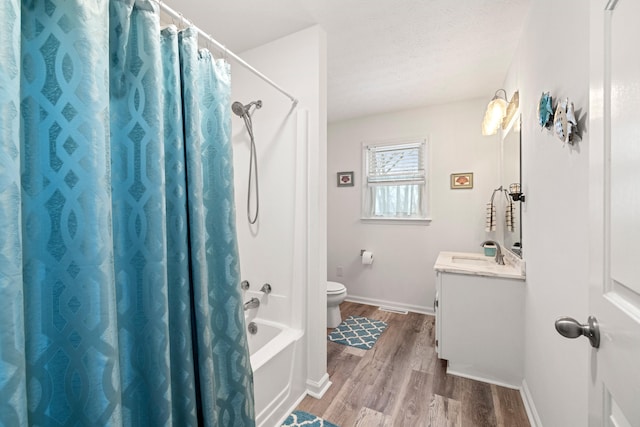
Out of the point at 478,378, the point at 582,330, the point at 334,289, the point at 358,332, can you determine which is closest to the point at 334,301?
the point at 334,289

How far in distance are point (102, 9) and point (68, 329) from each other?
0.79 metres

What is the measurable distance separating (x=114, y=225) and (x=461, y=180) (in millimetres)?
3013

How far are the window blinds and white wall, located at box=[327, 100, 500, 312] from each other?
116mm

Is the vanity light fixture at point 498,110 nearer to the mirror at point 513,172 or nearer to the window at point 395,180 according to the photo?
the mirror at point 513,172

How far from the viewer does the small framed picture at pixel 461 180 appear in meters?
2.83

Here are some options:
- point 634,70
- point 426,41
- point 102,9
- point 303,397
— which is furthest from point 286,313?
point 426,41

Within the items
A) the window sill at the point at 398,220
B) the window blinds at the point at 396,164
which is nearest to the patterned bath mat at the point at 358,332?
the window sill at the point at 398,220

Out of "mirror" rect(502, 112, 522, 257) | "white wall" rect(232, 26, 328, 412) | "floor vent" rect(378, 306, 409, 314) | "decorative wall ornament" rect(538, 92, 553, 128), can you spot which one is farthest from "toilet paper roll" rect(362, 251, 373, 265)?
"decorative wall ornament" rect(538, 92, 553, 128)

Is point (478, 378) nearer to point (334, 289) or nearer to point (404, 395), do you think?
point (404, 395)

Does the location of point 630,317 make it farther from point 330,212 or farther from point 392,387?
point 330,212

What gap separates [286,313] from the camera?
1.79 meters

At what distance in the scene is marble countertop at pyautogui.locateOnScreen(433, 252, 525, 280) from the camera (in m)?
1.80

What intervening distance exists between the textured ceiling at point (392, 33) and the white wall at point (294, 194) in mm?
144

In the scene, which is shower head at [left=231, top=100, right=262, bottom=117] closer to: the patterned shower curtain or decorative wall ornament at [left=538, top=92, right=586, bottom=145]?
the patterned shower curtain
